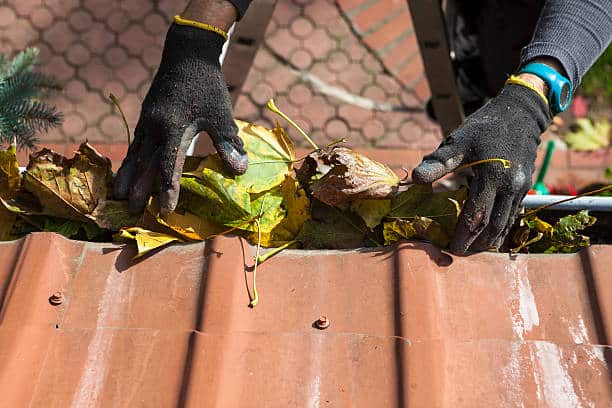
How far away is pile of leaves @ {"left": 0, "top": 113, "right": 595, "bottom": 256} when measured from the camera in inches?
59.0

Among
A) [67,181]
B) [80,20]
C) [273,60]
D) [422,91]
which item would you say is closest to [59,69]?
[80,20]

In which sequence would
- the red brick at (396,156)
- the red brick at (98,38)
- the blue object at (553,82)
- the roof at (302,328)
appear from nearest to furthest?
the roof at (302,328)
the blue object at (553,82)
the red brick at (396,156)
the red brick at (98,38)

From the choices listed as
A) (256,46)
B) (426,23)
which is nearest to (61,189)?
(256,46)

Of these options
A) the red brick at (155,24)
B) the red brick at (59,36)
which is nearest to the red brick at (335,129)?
the red brick at (155,24)

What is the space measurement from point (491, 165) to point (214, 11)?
2.72 feet

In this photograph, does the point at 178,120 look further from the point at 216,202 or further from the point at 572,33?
the point at 572,33

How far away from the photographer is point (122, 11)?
397cm

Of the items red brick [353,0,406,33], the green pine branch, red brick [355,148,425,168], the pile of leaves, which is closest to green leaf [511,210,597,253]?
the pile of leaves

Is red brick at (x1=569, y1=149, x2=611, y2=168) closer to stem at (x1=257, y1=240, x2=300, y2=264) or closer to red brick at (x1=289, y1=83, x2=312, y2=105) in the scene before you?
red brick at (x1=289, y1=83, x2=312, y2=105)

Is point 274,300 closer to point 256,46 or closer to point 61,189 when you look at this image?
point 61,189

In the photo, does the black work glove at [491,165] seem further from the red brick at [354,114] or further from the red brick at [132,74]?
the red brick at [132,74]

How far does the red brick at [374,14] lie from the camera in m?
3.95

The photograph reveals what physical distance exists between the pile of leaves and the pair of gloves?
0.16 feet

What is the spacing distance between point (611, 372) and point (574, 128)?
268 cm
